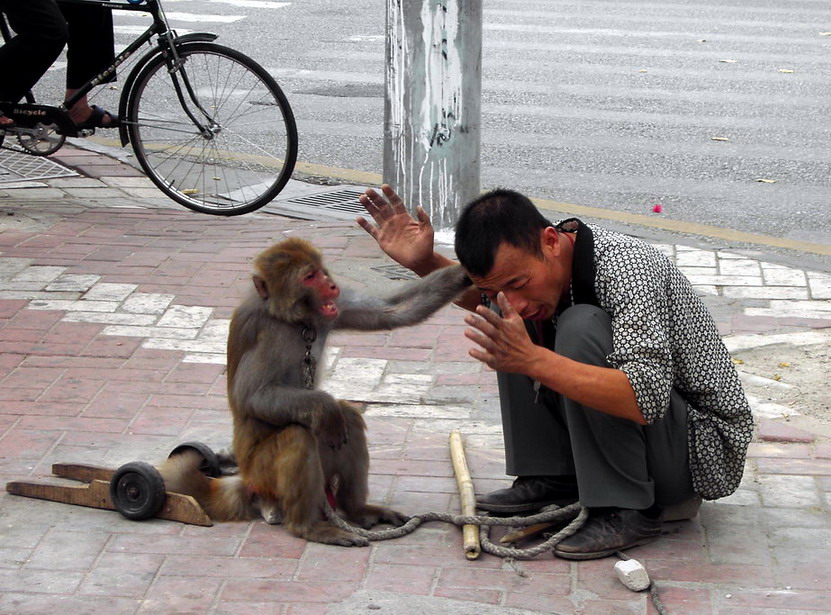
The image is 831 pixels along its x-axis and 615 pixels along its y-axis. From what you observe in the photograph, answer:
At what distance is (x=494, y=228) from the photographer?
3338 millimetres

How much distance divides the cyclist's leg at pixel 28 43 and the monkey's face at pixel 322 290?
11.5ft

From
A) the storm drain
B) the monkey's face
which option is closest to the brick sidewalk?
the storm drain

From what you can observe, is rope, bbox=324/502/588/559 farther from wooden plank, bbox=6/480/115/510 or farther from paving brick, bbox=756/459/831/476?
paving brick, bbox=756/459/831/476

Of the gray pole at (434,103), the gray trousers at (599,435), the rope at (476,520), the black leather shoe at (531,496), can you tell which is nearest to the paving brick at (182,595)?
the rope at (476,520)

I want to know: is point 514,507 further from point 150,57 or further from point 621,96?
point 621,96

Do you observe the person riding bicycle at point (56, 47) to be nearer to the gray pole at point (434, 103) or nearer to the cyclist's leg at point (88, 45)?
the cyclist's leg at point (88, 45)

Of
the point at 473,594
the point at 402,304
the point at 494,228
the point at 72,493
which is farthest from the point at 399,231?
the point at 72,493

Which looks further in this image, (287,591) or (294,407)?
(294,407)

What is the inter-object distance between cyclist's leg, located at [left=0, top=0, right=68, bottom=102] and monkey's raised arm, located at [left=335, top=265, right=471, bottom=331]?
333 cm

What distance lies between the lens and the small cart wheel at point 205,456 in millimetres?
3920

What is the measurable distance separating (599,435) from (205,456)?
4.16 ft

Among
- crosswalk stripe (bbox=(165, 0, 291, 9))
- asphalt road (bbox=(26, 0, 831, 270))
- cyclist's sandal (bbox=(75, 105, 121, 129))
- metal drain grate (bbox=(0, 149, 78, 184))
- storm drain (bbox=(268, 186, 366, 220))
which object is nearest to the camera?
cyclist's sandal (bbox=(75, 105, 121, 129))

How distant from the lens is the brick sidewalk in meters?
3.37

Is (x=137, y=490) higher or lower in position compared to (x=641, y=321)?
lower
